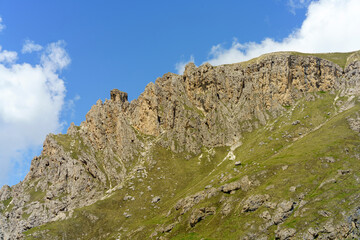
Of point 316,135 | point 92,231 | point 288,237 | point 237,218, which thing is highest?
point 92,231

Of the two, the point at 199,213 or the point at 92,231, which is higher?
the point at 92,231

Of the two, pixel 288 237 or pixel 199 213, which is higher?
pixel 199 213

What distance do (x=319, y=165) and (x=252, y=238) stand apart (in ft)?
208

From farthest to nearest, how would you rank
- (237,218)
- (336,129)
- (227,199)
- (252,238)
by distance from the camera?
1. (336,129)
2. (227,199)
3. (237,218)
4. (252,238)

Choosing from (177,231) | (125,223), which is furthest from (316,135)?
(125,223)

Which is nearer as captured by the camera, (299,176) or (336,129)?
(299,176)

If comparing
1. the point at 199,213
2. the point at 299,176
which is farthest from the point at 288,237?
the point at 199,213

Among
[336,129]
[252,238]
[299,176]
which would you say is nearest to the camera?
[252,238]

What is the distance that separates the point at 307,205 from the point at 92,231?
502 feet

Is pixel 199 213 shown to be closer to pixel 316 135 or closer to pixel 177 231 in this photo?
pixel 177 231

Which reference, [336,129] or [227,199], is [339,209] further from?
[336,129]

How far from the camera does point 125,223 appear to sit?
625 ft

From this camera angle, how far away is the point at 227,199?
149 metres

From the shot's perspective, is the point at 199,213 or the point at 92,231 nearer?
the point at 199,213
